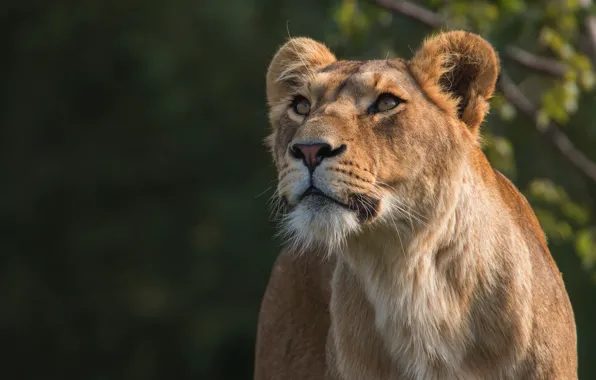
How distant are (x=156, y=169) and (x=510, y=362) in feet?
55.3

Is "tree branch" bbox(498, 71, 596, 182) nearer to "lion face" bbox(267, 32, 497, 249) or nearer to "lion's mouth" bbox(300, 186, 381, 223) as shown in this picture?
"lion face" bbox(267, 32, 497, 249)

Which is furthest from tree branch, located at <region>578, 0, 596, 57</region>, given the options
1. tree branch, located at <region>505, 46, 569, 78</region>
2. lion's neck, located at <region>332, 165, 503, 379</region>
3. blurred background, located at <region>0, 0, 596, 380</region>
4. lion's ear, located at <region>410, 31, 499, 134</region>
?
blurred background, located at <region>0, 0, 596, 380</region>

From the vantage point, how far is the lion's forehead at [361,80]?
19.4 ft

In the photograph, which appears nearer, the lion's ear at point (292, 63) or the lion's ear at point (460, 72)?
the lion's ear at point (460, 72)

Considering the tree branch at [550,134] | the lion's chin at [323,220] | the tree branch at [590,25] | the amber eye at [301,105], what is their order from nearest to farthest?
the lion's chin at [323,220] < the amber eye at [301,105] < the tree branch at [590,25] < the tree branch at [550,134]

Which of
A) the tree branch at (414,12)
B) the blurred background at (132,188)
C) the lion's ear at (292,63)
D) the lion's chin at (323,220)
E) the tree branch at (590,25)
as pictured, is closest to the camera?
the lion's chin at (323,220)

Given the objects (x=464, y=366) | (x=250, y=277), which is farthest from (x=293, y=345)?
(x=250, y=277)

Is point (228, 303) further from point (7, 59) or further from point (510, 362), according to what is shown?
point (510, 362)

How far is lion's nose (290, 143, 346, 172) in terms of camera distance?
5.55 metres

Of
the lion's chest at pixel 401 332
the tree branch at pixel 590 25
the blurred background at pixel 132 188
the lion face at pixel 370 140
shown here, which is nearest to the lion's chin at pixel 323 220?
the lion face at pixel 370 140

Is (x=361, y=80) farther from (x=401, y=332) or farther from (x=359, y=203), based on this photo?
(x=401, y=332)

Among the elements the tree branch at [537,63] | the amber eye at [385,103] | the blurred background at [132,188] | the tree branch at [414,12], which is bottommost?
the blurred background at [132,188]

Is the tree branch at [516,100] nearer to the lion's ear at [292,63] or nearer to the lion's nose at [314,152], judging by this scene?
the lion's ear at [292,63]

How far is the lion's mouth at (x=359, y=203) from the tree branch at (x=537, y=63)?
349 centimetres
